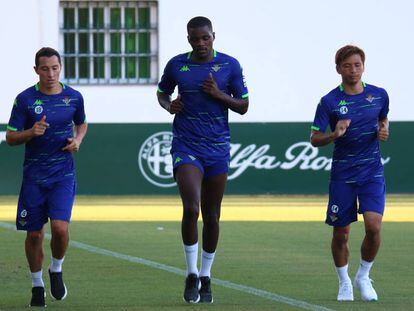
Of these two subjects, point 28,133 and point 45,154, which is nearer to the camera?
point 28,133

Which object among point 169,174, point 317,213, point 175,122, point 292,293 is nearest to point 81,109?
point 175,122

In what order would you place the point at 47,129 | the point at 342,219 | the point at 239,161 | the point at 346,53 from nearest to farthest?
the point at 47,129, the point at 346,53, the point at 342,219, the point at 239,161

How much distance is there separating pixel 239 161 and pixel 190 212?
1770 centimetres

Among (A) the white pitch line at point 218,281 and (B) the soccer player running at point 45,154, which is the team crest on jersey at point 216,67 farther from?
(A) the white pitch line at point 218,281

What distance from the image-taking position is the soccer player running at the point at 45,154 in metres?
11.6

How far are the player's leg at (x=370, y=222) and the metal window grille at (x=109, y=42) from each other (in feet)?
66.4

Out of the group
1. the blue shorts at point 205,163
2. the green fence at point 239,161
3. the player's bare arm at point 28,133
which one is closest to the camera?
the player's bare arm at point 28,133

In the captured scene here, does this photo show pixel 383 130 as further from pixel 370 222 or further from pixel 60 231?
pixel 60 231

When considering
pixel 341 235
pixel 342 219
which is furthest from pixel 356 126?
pixel 341 235

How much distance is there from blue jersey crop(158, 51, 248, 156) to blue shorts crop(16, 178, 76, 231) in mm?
943

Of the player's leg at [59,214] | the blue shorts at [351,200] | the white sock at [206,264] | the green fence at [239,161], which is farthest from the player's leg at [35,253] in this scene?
the green fence at [239,161]

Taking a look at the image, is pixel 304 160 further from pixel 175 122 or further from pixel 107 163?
pixel 175 122

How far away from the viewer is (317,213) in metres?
24.0

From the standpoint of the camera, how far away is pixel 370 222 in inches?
467
